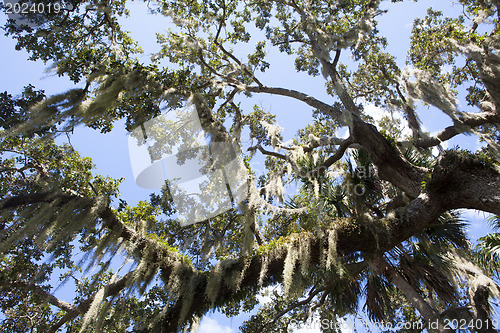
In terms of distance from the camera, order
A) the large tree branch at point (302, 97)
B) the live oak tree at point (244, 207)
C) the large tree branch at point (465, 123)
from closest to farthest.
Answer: the live oak tree at point (244, 207) < the large tree branch at point (465, 123) < the large tree branch at point (302, 97)

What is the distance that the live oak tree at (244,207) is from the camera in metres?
4.35

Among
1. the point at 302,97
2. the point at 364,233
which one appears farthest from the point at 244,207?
the point at 302,97

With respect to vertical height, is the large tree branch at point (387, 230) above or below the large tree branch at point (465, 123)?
below

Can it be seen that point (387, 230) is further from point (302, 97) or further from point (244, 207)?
point (302, 97)

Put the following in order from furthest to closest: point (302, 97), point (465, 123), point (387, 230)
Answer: point (302, 97) < point (465, 123) < point (387, 230)

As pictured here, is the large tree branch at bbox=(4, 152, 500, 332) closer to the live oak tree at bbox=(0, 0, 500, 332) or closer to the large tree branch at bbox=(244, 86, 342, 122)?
the live oak tree at bbox=(0, 0, 500, 332)

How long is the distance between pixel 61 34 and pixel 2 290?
5.45m

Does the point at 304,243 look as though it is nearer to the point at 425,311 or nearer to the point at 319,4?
the point at 425,311

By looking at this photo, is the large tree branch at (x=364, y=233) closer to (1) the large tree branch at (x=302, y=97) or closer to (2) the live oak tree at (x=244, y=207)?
(2) the live oak tree at (x=244, y=207)

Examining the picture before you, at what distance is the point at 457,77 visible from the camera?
30.5 feet

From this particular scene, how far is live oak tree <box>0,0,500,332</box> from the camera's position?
14.3 feet

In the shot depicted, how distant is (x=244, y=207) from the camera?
552 centimetres

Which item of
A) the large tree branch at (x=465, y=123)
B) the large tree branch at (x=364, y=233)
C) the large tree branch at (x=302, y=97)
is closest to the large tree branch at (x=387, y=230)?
the large tree branch at (x=364, y=233)

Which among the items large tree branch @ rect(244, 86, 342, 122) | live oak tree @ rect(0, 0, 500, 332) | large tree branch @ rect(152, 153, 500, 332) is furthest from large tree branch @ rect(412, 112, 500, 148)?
large tree branch @ rect(244, 86, 342, 122)
